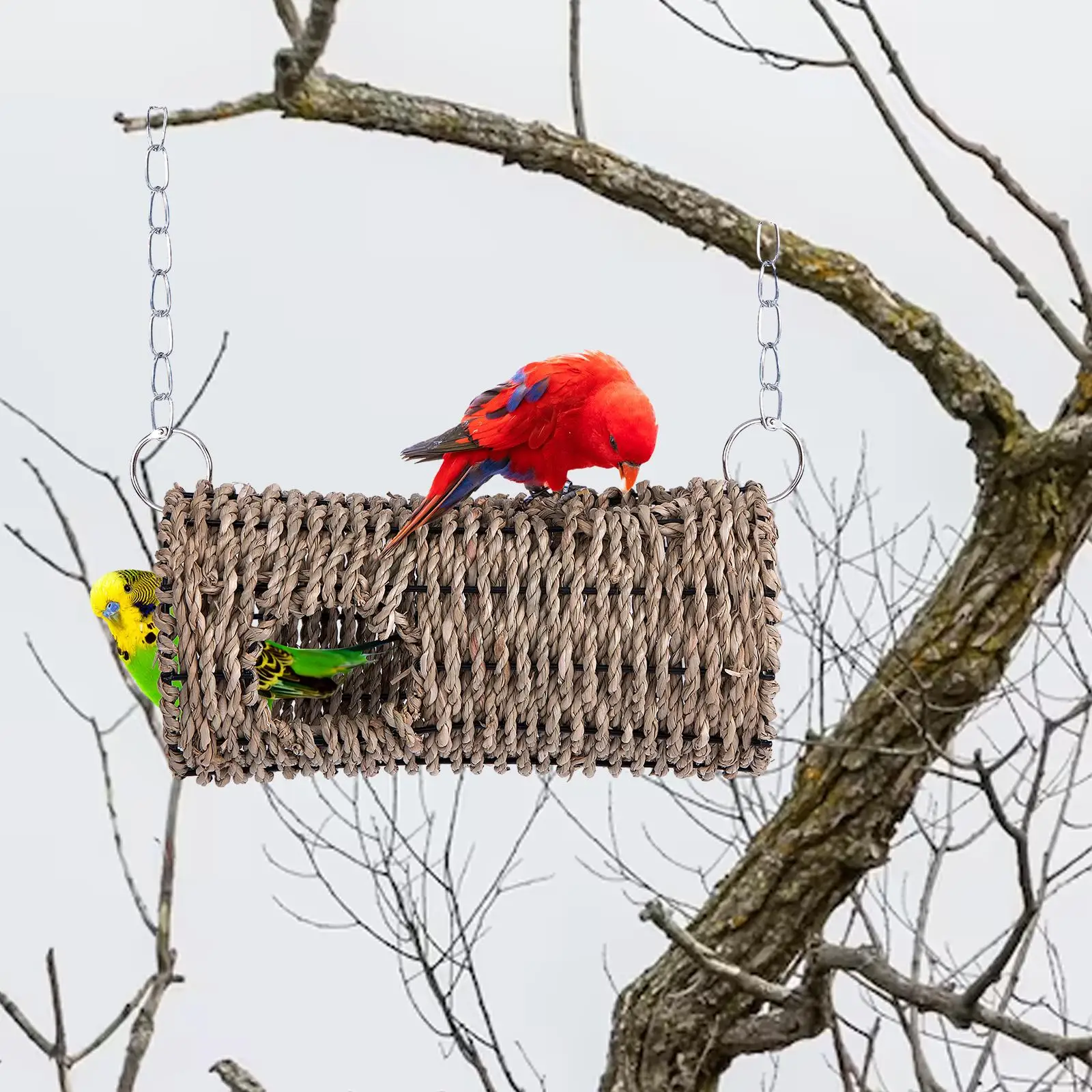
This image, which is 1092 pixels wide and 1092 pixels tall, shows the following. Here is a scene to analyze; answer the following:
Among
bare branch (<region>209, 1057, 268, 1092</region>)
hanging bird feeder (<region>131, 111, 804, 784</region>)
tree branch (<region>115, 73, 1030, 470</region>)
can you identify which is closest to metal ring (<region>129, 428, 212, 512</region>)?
hanging bird feeder (<region>131, 111, 804, 784</region>)

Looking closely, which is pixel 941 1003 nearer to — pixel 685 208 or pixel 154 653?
pixel 154 653

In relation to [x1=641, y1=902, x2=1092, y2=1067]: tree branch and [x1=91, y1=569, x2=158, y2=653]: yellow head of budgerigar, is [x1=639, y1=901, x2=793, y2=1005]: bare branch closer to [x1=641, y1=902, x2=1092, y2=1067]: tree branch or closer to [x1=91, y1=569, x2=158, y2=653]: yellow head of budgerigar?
[x1=641, y1=902, x2=1092, y2=1067]: tree branch

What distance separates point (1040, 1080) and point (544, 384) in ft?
3.54

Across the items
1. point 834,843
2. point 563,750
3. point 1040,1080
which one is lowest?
point 1040,1080

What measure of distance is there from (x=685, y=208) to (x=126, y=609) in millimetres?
751

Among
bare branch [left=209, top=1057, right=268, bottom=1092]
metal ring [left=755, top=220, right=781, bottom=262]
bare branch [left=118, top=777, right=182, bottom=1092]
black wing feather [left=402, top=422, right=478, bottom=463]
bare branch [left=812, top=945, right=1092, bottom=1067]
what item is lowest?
bare branch [left=812, top=945, right=1092, bottom=1067]

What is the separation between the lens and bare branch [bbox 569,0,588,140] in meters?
1.80

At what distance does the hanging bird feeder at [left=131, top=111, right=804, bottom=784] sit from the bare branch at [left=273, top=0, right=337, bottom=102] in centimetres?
35

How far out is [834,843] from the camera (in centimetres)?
197

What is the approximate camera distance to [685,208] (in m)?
1.78

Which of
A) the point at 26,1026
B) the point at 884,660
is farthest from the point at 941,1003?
the point at 26,1026

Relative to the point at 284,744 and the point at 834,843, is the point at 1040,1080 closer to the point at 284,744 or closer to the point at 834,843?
the point at 834,843

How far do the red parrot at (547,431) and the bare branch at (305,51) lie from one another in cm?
42

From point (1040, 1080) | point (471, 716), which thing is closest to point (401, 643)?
point (471, 716)
